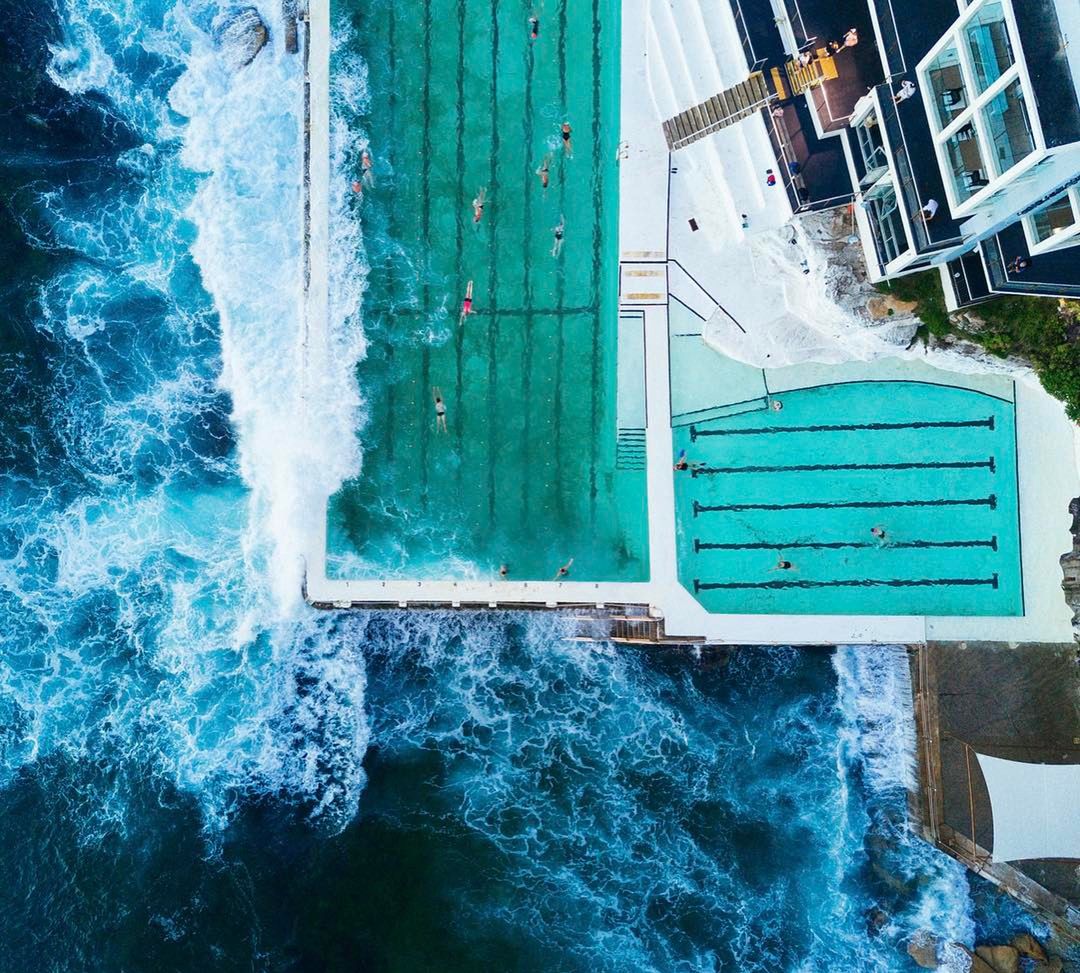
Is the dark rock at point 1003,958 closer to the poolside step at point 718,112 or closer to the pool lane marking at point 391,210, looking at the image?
the pool lane marking at point 391,210

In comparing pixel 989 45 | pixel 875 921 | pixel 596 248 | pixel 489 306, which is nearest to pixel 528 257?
pixel 489 306

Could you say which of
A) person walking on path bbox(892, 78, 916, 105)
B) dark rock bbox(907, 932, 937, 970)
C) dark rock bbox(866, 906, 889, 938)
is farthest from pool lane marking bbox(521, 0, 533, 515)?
dark rock bbox(907, 932, 937, 970)

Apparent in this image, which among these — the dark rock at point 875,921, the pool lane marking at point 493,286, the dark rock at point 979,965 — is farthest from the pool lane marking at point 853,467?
the dark rock at point 979,965

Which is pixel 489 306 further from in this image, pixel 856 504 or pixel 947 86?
pixel 947 86

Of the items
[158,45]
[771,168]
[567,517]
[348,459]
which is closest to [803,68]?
[771,168]

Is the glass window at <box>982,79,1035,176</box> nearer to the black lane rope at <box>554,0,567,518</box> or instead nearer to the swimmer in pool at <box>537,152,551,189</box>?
the black lane rope at <box>554,0,567,518</box>

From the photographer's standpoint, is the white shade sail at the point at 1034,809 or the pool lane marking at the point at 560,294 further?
the pool lane marking at the point at 560,294
